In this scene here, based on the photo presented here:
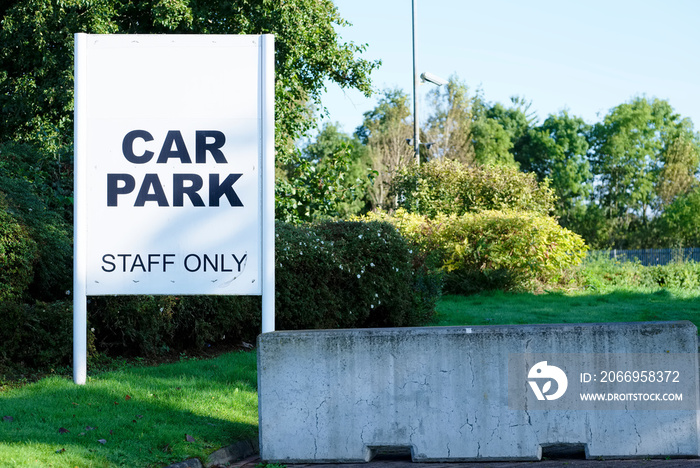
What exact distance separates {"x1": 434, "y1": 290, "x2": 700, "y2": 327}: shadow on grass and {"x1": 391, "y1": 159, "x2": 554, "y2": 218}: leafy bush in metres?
5.76

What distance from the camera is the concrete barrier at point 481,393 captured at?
19.1 ft

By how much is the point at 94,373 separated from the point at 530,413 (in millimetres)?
4904

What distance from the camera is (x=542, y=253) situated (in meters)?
19.4

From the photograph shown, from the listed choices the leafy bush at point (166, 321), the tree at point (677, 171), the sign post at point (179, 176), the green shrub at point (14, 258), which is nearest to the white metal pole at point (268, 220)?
the sign post at point (179, 176)

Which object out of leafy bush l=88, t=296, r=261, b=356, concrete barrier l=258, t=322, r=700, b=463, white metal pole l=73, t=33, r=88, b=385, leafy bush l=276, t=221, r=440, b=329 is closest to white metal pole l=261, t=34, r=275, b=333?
concrete barrier l=258, t=322, r=700, b=463

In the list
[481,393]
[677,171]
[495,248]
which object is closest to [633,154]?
[677,171]

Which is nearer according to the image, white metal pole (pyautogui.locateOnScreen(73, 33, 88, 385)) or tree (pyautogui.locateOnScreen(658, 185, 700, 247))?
white metal pole (pyautogui.locateOnScreen(73, 33, 88, 385))

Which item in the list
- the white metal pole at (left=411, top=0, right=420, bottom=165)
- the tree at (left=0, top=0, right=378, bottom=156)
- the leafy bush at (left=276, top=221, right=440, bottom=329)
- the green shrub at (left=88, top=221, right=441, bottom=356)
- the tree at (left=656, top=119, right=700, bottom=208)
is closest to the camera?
the green shrub at (left=88, top=221, right=441, bottom=356)

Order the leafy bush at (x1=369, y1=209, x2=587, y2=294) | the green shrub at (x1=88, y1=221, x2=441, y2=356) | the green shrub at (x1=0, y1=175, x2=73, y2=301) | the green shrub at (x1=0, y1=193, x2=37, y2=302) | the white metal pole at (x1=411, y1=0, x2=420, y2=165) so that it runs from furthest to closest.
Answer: the white metal pole at (x1=411, y1=0, x2=420, y2=165), the leafy bush at (x1=369, y1=209, x2=587, y2=294), the green shrub at (x1=88, y1=221, x2=441, y2=356), the green shrub at (x1=0, y1=175, x2=73, y2=301), the green shrub at (x1=0, y1=193, x2=37, y2=302)

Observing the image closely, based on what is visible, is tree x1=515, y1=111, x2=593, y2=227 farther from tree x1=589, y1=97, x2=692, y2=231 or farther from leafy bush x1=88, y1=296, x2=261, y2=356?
leafy bush x1=88, y1=296, x2=261, y2=356

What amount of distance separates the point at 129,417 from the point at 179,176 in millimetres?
2452

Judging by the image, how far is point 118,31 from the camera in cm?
1584

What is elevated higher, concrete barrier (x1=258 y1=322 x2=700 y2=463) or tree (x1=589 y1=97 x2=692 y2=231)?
tree (x1=589 y1=97 x2=692 y2=231)

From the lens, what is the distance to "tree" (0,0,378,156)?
15234 millimetres
